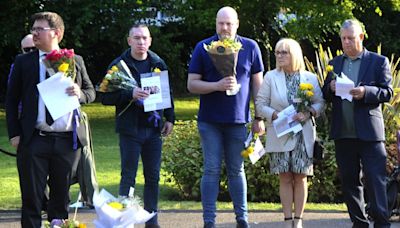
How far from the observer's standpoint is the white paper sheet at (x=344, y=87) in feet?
22.4

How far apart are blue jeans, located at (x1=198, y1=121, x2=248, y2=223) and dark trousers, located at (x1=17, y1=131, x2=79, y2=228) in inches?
54.0

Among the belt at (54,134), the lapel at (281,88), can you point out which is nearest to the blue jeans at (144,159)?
the belt at (54,134)

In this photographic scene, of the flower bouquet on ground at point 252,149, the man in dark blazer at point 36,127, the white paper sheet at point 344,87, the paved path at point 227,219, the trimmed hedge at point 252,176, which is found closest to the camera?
the man in dark blazer at point 36,127

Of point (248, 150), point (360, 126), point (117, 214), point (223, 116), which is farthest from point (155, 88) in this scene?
point (360, 126)

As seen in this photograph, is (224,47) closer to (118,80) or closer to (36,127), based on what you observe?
(118,80)

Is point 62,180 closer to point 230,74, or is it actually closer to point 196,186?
point 230,74

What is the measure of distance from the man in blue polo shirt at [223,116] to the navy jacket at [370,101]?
0.84 meters

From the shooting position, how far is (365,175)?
23.5 feet

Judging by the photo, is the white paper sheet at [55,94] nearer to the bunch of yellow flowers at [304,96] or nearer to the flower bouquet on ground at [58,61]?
the flower bouquet on ground at [58,61]

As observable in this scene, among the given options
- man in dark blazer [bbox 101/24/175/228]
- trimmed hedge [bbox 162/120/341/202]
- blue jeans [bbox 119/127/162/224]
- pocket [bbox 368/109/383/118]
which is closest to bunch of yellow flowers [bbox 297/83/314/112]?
pocket [bbox 368/109/383/118]

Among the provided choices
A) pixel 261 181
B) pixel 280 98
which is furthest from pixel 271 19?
pixel 280 98

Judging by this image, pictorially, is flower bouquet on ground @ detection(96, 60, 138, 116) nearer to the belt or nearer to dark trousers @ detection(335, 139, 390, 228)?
the belt

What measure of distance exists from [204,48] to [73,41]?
53.5 ft

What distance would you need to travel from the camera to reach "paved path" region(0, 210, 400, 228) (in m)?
7.91
